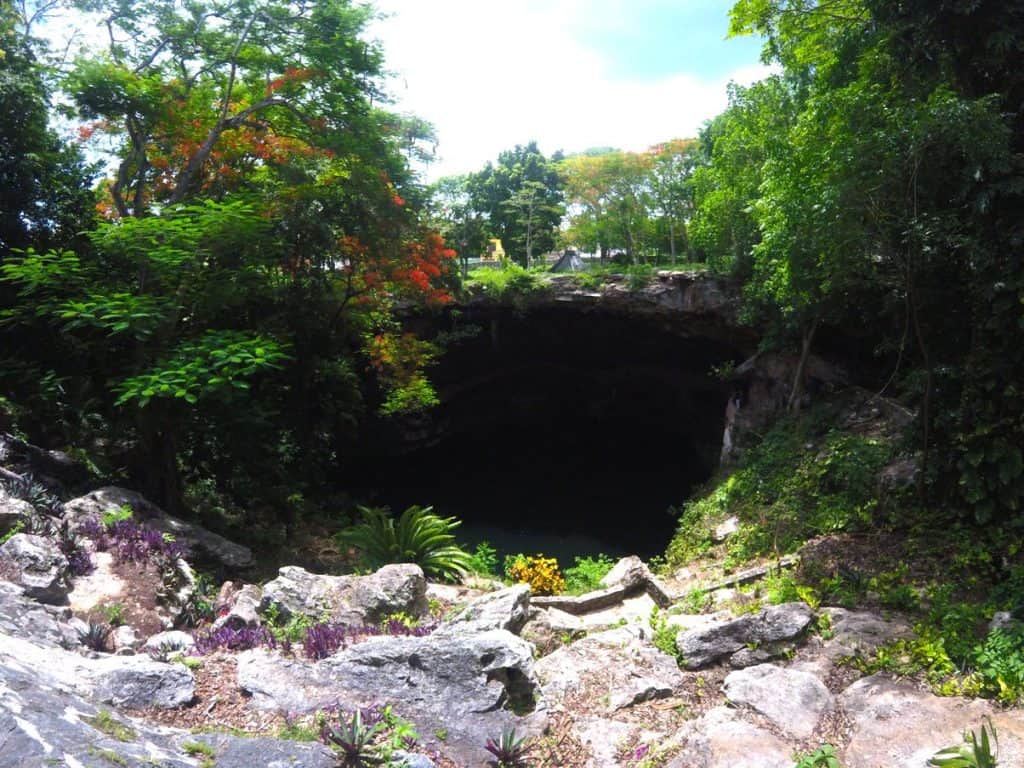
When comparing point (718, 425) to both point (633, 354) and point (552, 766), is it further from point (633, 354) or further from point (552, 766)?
point (552, 766)

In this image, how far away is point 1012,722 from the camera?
3.32 m

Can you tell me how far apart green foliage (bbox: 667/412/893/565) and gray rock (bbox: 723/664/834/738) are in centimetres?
338

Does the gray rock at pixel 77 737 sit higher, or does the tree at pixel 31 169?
the tree at pixel 31 169

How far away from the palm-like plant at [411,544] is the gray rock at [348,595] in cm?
264

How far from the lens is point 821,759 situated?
321 cm

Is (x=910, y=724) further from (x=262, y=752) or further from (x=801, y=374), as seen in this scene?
(x=801, y=374)

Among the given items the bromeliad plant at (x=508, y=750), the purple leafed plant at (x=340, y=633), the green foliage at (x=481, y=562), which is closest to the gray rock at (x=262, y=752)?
the bromeliad plant at (x=508, y=750)

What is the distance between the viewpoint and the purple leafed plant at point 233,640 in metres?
4.42

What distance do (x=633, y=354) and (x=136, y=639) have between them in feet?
54.1

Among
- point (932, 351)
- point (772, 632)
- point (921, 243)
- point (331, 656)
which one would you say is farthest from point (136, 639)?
point (932, 351)

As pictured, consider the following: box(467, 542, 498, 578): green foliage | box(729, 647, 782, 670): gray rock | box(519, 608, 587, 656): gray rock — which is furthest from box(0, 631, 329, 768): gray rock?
box(467, 542, 498, 578): green foliage

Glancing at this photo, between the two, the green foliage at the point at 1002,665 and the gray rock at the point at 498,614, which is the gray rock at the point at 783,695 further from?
the gray rock at the point at 498,614

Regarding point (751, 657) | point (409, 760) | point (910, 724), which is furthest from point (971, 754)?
point (409, 760)

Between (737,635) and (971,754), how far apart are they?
168 centimetres
